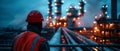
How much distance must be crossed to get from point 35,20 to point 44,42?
38 cm

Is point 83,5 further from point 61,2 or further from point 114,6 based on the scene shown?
point 114,6

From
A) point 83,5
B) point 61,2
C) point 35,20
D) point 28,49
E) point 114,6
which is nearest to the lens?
point 28,49

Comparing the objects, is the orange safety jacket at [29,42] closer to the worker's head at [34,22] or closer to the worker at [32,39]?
the worker at [32,39]

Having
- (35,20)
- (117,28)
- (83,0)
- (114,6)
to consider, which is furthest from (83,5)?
(35,20)

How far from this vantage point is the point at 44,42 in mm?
3799

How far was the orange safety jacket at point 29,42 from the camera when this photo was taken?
3.68 meters

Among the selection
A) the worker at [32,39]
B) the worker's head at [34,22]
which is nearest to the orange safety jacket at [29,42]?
the worker at [32,39]

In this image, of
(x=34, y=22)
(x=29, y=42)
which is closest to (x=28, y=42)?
(x=29, y=42)

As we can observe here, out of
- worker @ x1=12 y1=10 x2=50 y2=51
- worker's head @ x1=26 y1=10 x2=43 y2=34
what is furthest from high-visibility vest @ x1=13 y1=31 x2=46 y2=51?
worker's head @ x1=26 y1=10 x2=43 y2=34

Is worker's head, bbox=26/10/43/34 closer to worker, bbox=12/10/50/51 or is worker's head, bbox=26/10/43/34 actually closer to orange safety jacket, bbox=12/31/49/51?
worker, bbox=12/10/50/51

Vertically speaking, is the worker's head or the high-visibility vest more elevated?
the worker's head

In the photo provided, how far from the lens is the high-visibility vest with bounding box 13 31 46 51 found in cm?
368

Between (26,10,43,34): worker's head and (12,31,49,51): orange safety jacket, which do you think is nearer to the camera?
(12,31,49,51): orange safety jacket

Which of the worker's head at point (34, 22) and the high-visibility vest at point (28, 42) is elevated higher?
the worker's head at point (34, 22)
